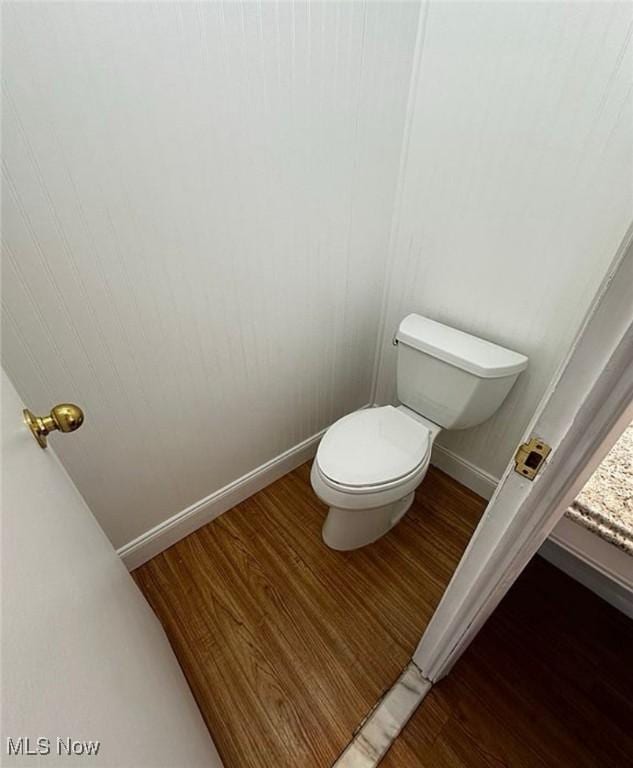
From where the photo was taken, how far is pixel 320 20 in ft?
2.96

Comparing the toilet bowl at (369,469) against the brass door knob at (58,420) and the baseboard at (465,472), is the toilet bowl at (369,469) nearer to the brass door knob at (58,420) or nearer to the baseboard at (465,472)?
the baseboard at (465,472)

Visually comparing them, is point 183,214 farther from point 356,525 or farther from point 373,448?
point 356,525

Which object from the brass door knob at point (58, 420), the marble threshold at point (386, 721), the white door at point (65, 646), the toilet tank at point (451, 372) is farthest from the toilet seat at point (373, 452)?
the brass door knob at point (58, 420)

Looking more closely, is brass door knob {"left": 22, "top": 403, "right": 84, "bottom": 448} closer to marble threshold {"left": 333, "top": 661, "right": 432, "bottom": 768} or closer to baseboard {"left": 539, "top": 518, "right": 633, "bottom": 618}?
baseboard {"left": 539, "top": 518, "right": 633, "bottom": 618}

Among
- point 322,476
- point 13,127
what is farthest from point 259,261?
point 322,476

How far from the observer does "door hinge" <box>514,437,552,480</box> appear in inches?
18.8

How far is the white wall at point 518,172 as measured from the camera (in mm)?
913

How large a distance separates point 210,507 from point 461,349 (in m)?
1.12

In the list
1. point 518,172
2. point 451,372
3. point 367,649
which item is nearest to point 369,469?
point 451,372

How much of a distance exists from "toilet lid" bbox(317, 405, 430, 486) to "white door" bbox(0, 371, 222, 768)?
0.67 m

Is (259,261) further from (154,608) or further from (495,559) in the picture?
(154,608)

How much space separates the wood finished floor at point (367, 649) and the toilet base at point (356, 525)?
1.9 inches

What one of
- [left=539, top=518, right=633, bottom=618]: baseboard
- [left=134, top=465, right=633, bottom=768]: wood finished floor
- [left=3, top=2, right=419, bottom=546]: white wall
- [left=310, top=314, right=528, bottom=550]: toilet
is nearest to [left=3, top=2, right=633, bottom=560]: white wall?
[left=3, top=2, right=419, bottom=546]: white wall

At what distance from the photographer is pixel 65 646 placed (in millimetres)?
346
